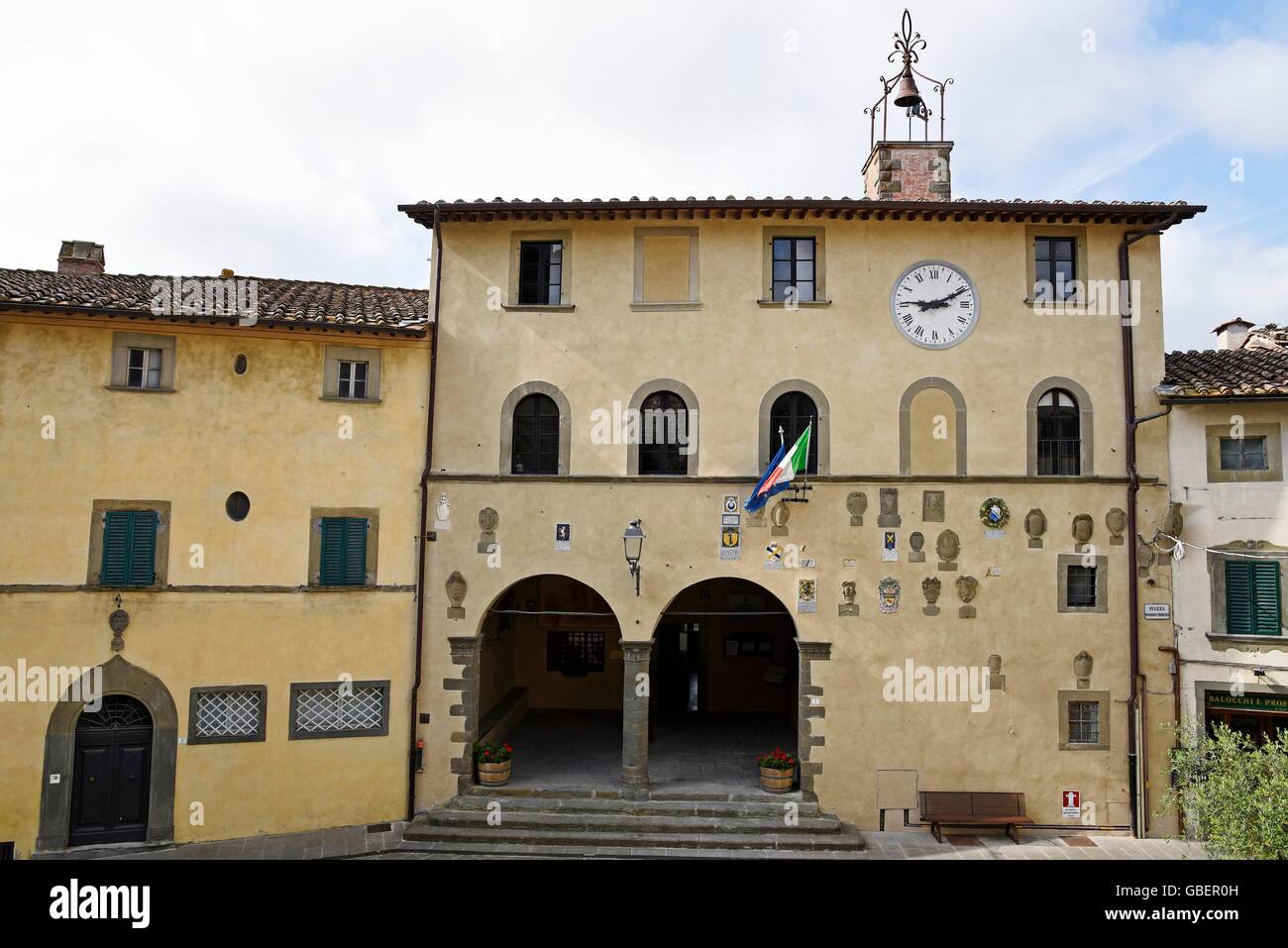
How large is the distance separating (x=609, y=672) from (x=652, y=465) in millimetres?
8085

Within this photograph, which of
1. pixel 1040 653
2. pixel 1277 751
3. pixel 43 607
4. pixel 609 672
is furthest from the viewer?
pixel 609 672

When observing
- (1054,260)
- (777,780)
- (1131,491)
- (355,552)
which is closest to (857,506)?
(1131,491)

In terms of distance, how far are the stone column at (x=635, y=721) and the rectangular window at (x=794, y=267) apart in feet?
23.8

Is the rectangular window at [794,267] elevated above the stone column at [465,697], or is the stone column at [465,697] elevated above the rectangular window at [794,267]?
the rectangular window at [794,267]

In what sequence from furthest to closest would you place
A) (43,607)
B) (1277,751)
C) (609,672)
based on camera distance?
(609,672), (43,607), (1277,751)

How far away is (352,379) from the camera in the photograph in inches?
596

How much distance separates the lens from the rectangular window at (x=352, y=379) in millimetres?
15102

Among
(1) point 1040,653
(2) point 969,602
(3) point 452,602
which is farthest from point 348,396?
(1) point 1040,653

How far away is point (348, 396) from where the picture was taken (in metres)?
15.1

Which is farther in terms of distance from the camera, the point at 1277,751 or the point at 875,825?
the point at 875,825

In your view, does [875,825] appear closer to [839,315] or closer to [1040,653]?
[1040,653]

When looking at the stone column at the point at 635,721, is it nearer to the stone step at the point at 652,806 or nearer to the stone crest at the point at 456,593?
the stone step at the point at 652,806

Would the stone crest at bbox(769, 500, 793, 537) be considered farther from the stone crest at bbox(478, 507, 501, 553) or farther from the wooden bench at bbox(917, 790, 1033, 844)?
the wooden bench at bbox(917, 790, 1033, 844)

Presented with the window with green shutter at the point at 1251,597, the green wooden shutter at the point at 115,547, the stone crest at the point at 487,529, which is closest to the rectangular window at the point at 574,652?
the stone crest at the point at 487,529
